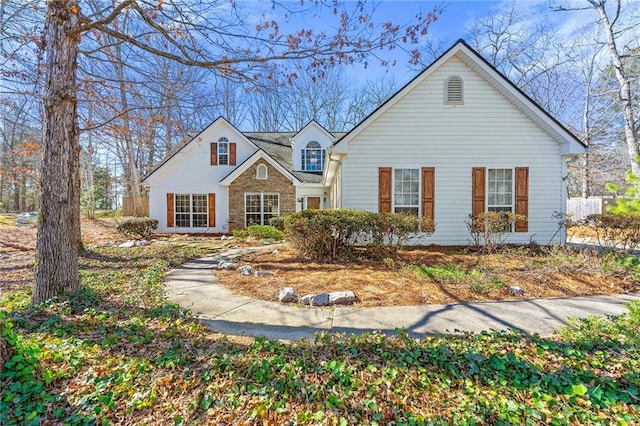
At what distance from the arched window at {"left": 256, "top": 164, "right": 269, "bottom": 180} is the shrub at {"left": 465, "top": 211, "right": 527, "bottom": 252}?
32.4 ft

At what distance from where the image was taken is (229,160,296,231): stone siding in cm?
1527

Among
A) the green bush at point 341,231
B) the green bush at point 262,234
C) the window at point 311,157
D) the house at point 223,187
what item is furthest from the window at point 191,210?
the green bush at point 341,231

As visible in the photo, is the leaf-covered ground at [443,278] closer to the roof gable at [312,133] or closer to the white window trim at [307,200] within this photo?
the white window trim at [307,200]

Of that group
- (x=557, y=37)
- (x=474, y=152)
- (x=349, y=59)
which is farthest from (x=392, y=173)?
(x=557, y=37)

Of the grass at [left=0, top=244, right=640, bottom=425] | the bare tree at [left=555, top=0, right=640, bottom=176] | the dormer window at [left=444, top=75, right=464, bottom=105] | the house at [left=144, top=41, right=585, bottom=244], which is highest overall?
the bare tree at [left=555, top=0, right=640, bottom=176]

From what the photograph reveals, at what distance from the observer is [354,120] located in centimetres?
2802

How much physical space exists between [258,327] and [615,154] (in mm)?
25381

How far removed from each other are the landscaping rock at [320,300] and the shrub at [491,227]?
6089 mm

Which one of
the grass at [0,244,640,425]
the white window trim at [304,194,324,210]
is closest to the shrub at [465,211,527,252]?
the grass at [0,244,640,425]

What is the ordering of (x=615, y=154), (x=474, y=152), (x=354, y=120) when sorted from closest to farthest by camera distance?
(x=474, y=152) < (x=615, y=154) < (x=354, y=120)

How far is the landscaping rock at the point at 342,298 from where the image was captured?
4547 mm

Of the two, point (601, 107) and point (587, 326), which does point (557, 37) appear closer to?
point (601, 107)

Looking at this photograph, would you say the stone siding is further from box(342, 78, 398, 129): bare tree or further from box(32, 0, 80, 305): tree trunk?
box(342, 78, 398, 129): bare tree

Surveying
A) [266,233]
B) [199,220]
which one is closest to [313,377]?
[266,233]
